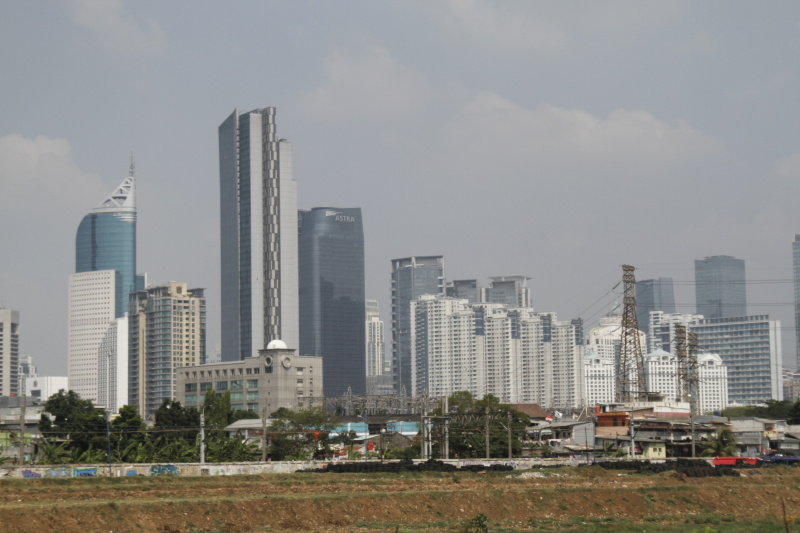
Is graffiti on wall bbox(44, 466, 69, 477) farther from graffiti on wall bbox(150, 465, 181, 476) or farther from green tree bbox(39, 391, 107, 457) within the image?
green tree bbox(39, 391, 107, 457)

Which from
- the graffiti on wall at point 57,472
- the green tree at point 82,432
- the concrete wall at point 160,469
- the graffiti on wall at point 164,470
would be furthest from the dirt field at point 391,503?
the green tree at point 82,432

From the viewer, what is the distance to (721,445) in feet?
332

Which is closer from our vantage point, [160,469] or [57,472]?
[57,472]

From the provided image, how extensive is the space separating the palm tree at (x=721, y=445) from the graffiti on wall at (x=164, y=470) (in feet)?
187

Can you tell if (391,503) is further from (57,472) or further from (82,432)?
(82,432)

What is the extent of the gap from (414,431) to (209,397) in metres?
34.6

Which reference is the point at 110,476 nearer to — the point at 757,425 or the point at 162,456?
the point at 162,456

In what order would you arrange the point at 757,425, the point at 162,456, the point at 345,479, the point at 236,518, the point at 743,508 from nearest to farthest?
the point at 236,518
the point at 743,508
the point at 345,479
the point at 162,456
the point at 757,425

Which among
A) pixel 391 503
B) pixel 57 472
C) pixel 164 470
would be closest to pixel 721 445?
pixel 164 470

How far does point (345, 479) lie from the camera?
65688mm

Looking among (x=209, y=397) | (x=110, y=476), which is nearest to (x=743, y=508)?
(x=110, y=476)

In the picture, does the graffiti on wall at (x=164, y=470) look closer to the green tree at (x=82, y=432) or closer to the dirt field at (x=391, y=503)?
the dirt field at (x=391, y=503)

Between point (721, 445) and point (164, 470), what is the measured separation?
5883 centimetres

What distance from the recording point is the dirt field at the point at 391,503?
151 ft
